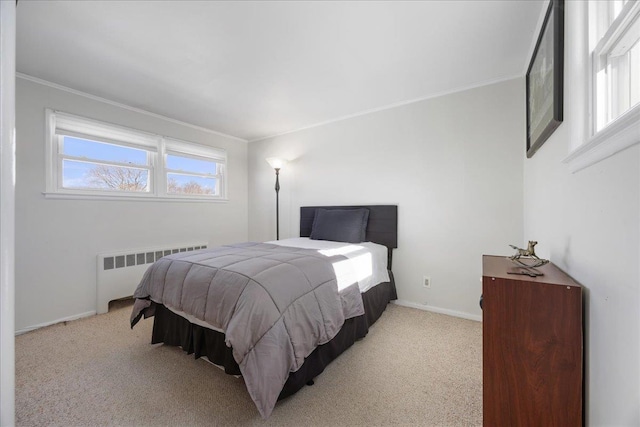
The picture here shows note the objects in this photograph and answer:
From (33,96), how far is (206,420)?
10.1 feet

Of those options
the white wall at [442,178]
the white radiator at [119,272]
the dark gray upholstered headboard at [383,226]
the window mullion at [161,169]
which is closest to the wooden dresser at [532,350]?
the white wall at [442,178]

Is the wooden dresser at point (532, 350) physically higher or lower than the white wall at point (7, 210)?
lower

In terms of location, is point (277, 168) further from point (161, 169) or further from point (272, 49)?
point (272, 49)

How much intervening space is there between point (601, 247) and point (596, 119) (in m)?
0.49

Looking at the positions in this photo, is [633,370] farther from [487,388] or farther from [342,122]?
[342,122]

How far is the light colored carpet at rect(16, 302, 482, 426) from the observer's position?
1.38 meters

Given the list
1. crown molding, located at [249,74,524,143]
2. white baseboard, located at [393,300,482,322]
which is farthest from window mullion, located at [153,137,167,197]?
white baseboard, located at [393,300,482,322]

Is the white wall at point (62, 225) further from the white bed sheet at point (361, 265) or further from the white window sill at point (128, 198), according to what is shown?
the white bed sheet at point (361, 265)

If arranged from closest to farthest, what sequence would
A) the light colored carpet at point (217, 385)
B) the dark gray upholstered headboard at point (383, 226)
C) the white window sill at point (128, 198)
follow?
the light colored carpet at point (217, 385) → the white window sill at point (128, 198) → the dark gray upholstered headboard at point (383, 226)

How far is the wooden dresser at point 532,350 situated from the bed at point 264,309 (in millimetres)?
898

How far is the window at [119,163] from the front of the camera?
2566 millimetres

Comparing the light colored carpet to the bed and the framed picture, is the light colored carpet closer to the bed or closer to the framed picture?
the bed

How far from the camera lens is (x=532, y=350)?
0.95 meters

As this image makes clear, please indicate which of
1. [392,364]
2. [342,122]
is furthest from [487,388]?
[342,122]
